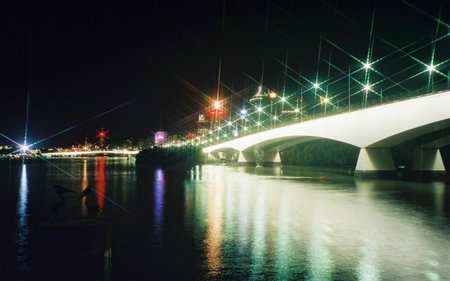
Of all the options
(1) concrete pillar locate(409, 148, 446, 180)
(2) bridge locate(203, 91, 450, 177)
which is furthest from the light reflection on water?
(1) concrete pillar locate(409, 148, 446, 180)

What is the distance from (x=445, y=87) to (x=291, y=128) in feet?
92.2

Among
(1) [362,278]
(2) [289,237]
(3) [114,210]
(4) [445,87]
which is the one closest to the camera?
(1) [362,278]

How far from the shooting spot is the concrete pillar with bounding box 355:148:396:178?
43.4m

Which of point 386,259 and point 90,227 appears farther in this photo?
point 90,227

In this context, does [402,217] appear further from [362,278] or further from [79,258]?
[79,258]

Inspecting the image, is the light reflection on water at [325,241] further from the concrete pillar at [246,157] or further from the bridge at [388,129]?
the concrete pillar at [246,157]

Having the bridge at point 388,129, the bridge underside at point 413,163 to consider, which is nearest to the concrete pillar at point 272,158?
the bridge at point 388,129

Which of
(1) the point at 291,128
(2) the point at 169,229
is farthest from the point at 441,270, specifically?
(1) the point at 291,128

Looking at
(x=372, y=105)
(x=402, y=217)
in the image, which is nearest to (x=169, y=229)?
(x=402, y=217)

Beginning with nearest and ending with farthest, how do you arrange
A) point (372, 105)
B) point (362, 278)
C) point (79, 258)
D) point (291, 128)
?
point (362, 278)
point (79, 258)
point (372, 105)
point (291, 128)

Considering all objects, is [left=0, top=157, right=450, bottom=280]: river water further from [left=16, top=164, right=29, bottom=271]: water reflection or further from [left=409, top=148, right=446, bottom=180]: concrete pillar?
[left=409, top=148, right=446, bottom=180]: concrete pillar

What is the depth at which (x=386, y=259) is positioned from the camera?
32.6ft

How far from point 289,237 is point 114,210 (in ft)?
27.2

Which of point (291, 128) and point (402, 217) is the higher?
point (291, 128)
